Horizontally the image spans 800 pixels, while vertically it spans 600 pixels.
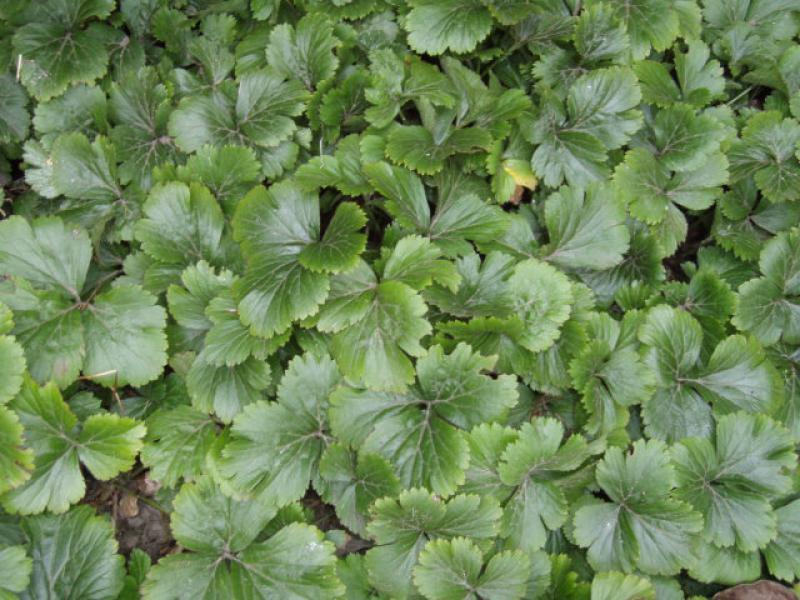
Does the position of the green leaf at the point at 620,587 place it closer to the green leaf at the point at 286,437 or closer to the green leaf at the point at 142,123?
the green leaf at the point at 286,437

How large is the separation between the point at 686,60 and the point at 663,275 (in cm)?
98

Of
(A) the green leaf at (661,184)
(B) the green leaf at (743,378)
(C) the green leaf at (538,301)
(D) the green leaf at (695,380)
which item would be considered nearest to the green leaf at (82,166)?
(C) the green leaf at (538,301)

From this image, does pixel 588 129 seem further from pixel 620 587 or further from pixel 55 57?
pixel 55 57

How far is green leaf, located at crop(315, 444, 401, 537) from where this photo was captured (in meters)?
2.16

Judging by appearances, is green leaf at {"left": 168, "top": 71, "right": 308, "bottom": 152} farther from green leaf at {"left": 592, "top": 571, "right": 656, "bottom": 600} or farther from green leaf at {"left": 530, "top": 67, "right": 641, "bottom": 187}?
green leaf at {"left": 592, "top": 571, "right": 656, "bottom": 600}

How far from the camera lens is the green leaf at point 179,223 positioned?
2.45m

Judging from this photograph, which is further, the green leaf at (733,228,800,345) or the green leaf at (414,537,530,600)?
the green leaf at (733,228,800,345)

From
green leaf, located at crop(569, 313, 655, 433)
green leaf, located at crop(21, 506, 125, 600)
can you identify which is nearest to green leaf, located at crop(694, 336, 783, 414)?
green leaf, located at crop(569, 313, 655, 433)

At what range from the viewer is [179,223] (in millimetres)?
2457

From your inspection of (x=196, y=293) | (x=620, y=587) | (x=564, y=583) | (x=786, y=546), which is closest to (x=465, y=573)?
(x=564, y=583)

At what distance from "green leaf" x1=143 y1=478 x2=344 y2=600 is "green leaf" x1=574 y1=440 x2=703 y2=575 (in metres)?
0.91

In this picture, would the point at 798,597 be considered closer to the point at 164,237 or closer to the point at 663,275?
the point at 663,275

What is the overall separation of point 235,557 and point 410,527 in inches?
23.9

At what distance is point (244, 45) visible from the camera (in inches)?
113
